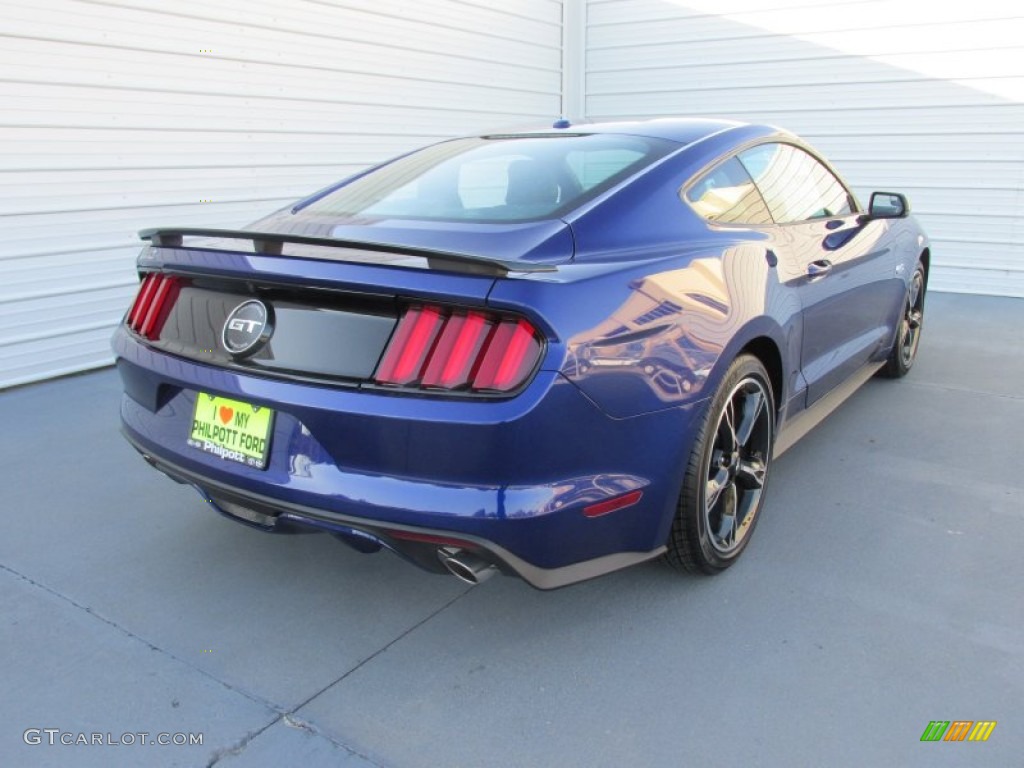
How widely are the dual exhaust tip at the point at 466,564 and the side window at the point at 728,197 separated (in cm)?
138

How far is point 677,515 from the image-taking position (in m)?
2.45

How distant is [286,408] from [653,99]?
8.81m

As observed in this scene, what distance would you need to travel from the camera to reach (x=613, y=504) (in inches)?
83.6

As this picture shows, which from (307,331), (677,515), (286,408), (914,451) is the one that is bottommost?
(914,451)

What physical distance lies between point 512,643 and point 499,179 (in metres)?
1.55

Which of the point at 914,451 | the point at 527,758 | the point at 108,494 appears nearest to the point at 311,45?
the point at 108,494

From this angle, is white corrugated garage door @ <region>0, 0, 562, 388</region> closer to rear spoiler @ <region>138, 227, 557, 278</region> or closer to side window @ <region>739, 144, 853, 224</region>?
rear spoiler @ <region>138, 227, 557, 278</region>

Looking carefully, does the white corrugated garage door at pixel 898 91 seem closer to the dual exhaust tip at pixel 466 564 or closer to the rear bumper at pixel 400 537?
the rear bumper at pixel 400 537

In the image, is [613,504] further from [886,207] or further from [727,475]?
[886,207]

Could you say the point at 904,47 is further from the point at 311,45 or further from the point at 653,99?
the point at 311,45

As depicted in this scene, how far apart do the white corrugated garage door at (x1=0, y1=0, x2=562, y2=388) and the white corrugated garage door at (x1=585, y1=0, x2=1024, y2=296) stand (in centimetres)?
343

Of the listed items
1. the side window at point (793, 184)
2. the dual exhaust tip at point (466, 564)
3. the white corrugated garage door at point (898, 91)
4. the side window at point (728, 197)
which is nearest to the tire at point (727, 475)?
the side window at point (728, 197)

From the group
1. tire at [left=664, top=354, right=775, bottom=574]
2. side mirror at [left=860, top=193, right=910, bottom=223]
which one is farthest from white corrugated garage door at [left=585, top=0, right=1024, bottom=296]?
tire at [left=664, top=354, right=775, bottom=574]

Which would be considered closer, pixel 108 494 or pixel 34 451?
pixel 108 494
